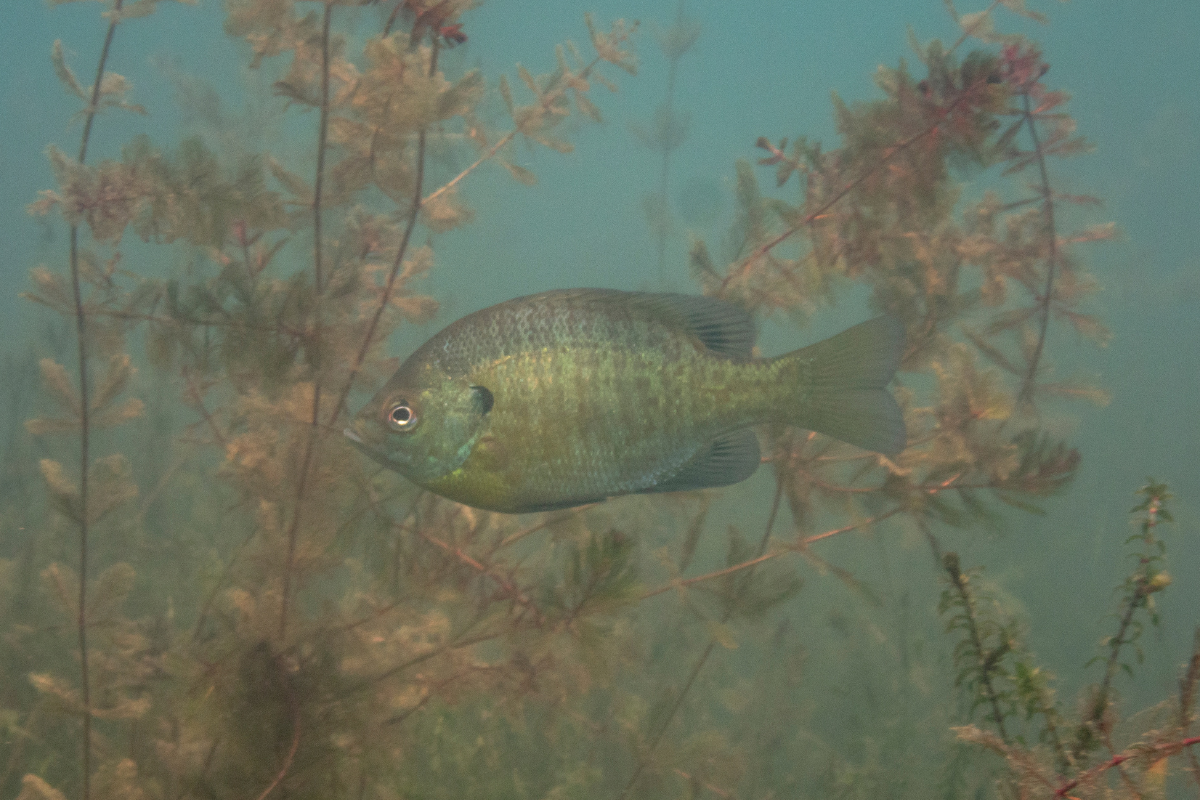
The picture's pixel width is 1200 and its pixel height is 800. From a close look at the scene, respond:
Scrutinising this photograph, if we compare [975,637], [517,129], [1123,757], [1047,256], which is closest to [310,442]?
[517,129]

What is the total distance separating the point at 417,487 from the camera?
3.54 meters

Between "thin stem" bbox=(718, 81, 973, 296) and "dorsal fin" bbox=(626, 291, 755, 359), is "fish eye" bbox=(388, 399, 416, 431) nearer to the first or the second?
"dorsal fin" bbox=(626, 291, 755, 359)

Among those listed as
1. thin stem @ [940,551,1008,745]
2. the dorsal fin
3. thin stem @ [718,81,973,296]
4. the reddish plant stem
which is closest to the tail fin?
the dorsal fin

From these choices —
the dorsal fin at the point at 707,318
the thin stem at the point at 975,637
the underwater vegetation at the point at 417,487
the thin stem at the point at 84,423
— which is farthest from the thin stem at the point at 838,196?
the thin stem at the point at 84,423

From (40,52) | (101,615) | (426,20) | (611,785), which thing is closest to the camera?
(426,20)

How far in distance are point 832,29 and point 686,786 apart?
15858 centimetres

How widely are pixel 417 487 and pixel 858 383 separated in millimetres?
2199

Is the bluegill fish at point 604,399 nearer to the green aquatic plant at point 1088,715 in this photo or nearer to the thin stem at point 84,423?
the green aquatic plant at point 1088,715

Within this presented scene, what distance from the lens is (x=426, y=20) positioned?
2.97 metres

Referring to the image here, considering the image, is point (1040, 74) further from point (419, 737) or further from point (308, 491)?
point (419, 737)

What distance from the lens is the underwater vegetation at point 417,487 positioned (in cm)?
286

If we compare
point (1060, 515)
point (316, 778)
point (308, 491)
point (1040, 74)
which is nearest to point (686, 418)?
point (308, 491)

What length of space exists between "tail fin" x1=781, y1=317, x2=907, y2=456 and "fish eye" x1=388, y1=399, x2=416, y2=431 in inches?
50.3

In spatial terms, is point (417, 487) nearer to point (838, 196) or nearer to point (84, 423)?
point (84, 423)
